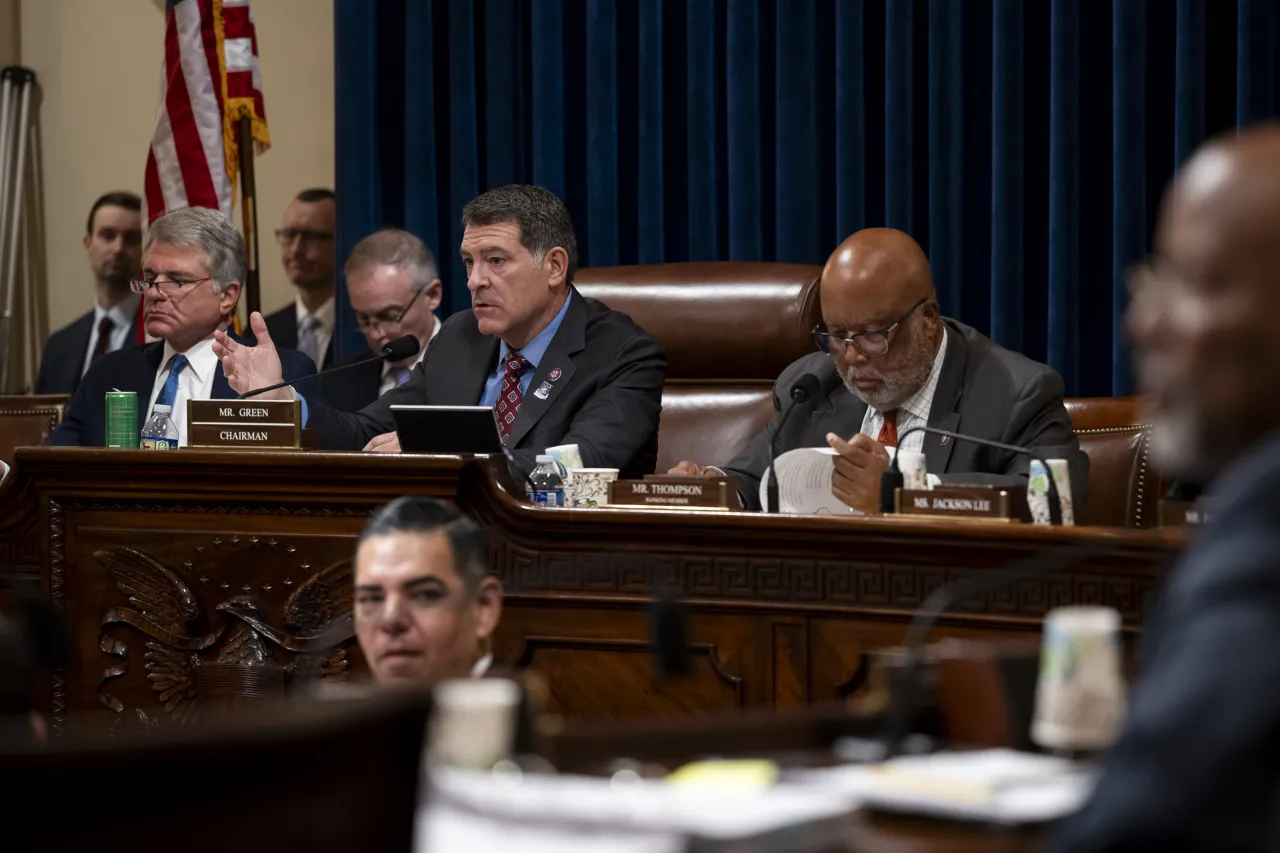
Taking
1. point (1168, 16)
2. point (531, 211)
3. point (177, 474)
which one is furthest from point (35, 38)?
point (1168, 16)

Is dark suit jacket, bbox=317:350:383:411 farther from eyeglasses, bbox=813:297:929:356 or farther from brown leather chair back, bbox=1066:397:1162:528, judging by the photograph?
Result: brown leather chair back, bbox=1066:397:1162:528

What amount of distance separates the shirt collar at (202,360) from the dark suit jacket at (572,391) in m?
0.31

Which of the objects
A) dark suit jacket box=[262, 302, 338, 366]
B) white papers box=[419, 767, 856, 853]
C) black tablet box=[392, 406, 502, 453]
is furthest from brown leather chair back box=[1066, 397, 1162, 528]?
dark suit jacket box=[262, 302, 338, 366]

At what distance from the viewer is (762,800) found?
1.26 meters

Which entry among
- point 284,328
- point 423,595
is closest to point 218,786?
point 423,595

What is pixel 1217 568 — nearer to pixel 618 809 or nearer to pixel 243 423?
pixel 618 809

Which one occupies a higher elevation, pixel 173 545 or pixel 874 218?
pixel 874 218

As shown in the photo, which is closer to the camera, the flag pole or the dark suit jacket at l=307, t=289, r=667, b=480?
the dark suit jacket at l=307, t=289, r=667, b=480

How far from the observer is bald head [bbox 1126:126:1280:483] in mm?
1120

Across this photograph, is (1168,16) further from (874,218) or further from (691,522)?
(691,522)

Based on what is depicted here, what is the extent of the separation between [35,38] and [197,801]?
576 cm

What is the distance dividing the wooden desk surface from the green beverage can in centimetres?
21

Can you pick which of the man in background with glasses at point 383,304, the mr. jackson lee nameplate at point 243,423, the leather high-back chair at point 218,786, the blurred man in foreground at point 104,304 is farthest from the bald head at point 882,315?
the blurred man in foreground at point 104,304

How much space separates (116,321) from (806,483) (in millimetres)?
3191
